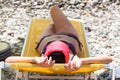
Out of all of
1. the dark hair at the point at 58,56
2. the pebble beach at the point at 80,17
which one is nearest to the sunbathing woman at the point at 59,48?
the dark hair at the point at 58,56

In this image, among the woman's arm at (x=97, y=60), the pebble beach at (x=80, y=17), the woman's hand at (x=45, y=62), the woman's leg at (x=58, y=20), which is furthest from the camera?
the pebble beach at (x=80, y=17)

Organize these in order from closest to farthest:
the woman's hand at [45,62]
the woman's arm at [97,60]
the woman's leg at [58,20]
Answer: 1. the woman's hand at [45,62]
2. the woman's arm at [97,60]
3. the woman's leg at [58,20]

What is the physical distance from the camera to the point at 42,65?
1.93 meters

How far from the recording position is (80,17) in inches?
159

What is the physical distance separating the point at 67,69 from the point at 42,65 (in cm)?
15

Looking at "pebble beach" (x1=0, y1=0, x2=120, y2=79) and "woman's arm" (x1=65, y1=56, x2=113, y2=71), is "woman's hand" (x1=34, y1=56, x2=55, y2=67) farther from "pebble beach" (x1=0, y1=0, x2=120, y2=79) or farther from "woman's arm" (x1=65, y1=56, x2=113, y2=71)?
"pebble beach" (x1=0, y1=0, x2=120, y2=79)

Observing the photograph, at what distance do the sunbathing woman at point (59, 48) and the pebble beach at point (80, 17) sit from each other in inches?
24.8

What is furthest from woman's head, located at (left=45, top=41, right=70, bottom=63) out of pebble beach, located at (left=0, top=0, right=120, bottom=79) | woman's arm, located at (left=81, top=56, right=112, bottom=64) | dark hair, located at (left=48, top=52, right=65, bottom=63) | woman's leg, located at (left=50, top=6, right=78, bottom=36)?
pebble beach, located at (left=0, top=0, right=120, bottom=79)

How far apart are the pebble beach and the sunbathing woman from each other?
0.63 m

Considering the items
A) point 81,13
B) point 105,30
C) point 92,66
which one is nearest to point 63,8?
point 81,13

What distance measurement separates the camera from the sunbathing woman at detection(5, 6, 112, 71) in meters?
1.95

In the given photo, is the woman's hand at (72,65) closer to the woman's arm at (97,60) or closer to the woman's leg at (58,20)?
the woman's arm at (97,60)

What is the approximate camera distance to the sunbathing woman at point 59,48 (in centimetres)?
195

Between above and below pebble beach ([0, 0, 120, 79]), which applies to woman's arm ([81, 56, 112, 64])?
above
